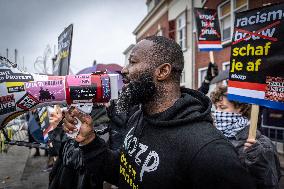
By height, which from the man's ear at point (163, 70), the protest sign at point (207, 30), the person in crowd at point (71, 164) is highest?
the protest sign at point (207, 30)

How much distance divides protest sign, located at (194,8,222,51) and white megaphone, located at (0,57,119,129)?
14.4ft

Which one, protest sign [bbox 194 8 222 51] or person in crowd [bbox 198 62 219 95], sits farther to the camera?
protest sign [bbox 194 8 222 51]

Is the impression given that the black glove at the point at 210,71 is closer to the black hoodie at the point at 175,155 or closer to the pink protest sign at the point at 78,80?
the black hoodie at the point at 175,155

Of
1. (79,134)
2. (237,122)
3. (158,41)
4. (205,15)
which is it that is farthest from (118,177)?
(205,15)

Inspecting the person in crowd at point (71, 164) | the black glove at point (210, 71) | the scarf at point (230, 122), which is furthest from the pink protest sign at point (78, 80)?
the black glove at point (210, 71)

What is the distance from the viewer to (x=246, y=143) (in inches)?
96.0

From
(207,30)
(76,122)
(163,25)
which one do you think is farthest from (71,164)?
(163,25)

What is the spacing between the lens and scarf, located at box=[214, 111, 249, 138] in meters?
2.79

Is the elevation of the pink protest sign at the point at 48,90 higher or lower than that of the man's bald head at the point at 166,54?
lower

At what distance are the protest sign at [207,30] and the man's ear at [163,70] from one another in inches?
167

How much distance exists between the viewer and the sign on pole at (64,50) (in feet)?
10.4

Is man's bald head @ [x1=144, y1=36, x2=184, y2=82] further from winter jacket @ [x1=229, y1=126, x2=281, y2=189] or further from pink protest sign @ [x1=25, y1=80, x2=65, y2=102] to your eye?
winter jacket @ [x1=229, y1=126, x2=281, y2=189]

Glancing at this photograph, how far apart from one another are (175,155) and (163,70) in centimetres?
54

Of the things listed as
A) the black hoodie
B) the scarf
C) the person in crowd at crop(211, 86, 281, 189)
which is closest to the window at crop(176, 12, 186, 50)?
the person in crowd at crop(211, 86, 281, 189)
